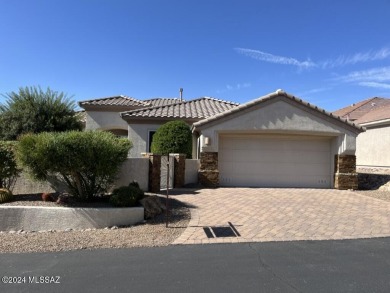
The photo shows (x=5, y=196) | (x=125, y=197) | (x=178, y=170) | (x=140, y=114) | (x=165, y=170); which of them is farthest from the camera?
(x=140, y=114)

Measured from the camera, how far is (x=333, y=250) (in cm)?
579

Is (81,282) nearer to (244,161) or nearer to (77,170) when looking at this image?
(77,170)

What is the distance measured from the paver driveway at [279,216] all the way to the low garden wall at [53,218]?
2.21 m

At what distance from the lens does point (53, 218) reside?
7703 mm

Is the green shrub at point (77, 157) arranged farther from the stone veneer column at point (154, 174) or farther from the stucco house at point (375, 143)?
the stucco house at point (375, 143)

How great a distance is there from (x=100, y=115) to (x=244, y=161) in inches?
418

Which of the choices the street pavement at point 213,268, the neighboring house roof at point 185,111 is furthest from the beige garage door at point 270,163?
the street pavement at point 213,268

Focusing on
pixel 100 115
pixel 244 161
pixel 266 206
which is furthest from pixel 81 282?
pixel 100 115

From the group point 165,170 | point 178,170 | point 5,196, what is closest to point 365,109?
point 178,170

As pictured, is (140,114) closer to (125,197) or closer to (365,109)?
(125,197)

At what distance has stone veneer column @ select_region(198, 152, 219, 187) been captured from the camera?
13234mm

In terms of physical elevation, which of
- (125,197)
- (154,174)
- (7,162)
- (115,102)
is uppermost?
(115,102)

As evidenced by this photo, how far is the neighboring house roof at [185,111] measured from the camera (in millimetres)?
16234

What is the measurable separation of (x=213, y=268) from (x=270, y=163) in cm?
969
